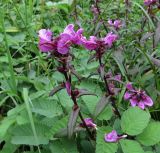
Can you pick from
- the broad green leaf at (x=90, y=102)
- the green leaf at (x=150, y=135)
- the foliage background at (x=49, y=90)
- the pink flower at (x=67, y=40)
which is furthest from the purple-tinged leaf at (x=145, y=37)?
the pink flower at (x=67, y=40)

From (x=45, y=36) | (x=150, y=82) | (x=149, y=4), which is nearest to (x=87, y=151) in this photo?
(x=45, y=36)

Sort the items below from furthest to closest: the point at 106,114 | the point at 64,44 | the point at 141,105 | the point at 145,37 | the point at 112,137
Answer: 1. the point at 145,37
2. the point at 141,105
3. the point at 106,114
4. the point at 112,137
5. the point at 64,44

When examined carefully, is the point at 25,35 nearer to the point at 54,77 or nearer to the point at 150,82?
the point at 54,77

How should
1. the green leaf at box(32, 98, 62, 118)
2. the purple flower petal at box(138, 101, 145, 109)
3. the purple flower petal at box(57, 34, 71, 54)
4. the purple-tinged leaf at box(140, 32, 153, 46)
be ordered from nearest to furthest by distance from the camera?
1. the purple flower petal at box(57, 34, 71, 54)
2. the green leaf at box(32, 98, 62, 118)
3. the purple flower petal at box(138, 101, 145, 109)
4. the purple-tinged leaf at box(140, 32, 153, 46)

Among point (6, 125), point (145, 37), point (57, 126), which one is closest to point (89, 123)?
point (57, 126)

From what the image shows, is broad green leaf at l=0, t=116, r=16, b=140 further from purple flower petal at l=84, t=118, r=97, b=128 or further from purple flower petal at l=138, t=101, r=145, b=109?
purple flower petal at l=138, t=101, r=145, b=109

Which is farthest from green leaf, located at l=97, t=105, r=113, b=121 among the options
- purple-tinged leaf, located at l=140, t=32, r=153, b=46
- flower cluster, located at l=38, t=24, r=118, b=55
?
purple-tinged leaf, located at l=140, t=32, r=153, b=46

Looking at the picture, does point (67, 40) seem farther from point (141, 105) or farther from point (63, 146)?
point (141, 105)

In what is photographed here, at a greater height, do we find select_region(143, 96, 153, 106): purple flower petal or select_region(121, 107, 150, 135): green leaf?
select_region(121, 107, 150, 135): green leaf
